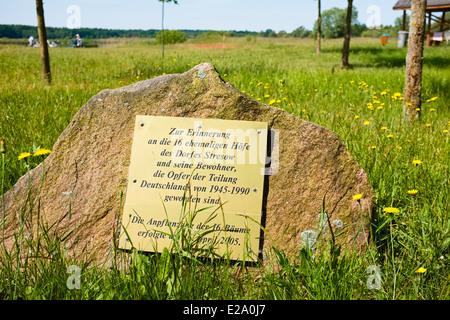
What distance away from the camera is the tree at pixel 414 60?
4.55 metres

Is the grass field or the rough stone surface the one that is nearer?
the grass field

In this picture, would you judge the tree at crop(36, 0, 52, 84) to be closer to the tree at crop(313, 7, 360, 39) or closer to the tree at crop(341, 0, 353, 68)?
the tree at crop(341, 0, 353, 68)

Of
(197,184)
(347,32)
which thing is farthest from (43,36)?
(347,32)

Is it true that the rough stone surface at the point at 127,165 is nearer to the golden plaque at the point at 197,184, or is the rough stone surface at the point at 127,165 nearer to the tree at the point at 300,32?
the golden plaque at the point at 197,184

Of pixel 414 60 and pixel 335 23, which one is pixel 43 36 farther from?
pixel 335 23

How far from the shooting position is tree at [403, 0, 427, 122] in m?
4.55

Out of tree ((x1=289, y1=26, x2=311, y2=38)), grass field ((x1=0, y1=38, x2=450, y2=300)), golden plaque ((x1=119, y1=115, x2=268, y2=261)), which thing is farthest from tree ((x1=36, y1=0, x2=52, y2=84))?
tree ((x1=289, y1=26, x2=311, y2=38))

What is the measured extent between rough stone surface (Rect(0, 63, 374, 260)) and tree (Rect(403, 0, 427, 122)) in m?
2.91

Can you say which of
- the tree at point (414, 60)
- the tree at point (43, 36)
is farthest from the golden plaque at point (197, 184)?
the tree at point (43, 36)

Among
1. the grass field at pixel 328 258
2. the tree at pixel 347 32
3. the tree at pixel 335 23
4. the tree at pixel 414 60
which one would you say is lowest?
the grass field at pixel 328 258

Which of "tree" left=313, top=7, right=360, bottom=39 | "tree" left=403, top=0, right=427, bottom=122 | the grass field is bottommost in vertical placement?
the grass field

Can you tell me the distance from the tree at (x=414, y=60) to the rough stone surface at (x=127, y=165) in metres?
2.91
